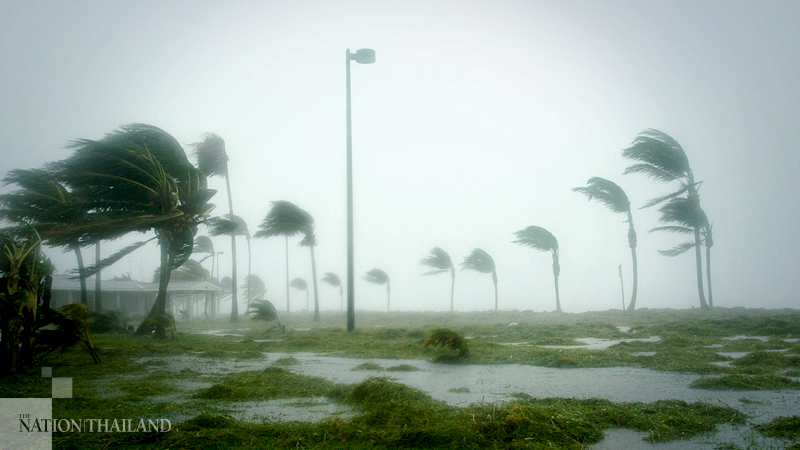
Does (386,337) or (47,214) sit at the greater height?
(47,214)

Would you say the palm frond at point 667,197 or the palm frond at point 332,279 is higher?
the palm frond at point 667,197

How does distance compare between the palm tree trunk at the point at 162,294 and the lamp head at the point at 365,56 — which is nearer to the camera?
the lamp head at the point at 365,56

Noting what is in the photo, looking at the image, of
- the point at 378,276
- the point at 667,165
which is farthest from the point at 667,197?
the point at 378,276

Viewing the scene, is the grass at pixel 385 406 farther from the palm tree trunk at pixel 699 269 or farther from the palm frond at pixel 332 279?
the palm frond at pixel 332 279

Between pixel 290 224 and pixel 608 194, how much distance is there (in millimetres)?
21897

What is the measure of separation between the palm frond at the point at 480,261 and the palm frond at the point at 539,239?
22.1ft

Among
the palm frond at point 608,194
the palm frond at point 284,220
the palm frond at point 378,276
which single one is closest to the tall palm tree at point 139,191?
the palm frond at point 284,220

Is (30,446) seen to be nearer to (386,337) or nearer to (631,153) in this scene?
(386,337)

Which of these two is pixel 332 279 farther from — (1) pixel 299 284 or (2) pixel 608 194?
(2) pixel 608 194

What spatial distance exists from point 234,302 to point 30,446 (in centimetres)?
3208

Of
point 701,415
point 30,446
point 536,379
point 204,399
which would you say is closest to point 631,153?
point 536,379

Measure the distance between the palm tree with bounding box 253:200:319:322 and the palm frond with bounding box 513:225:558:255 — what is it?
16.8 meters

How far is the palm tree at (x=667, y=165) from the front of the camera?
24345mm

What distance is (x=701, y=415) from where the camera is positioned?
15.3 feet
